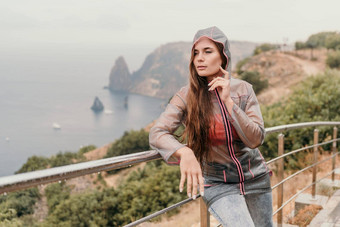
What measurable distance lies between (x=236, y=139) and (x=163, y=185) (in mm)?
12094

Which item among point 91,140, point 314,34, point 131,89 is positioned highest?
point 314,34

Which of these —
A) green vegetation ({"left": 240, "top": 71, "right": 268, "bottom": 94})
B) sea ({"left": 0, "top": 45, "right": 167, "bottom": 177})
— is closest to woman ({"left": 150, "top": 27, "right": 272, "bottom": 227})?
green vegetation ({"left": 240, "top": 71, "right": 268, "bottom": 94})

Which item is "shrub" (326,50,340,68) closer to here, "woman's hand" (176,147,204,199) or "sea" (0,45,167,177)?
"woman's hand" (176,147,204,199)

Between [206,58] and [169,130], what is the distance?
0.37 meters

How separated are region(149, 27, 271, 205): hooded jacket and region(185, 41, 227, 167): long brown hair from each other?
2cm

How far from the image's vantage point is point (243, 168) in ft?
5.22

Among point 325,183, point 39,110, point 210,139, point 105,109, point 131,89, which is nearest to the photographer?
point 210,139

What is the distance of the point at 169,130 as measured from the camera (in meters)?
1.53

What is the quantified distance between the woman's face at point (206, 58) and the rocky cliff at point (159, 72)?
15239cm

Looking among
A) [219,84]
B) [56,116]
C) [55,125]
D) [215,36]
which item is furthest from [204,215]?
[56,116]

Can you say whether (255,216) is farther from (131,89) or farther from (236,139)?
(131,89)

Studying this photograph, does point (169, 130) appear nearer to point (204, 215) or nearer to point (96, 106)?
point (204, 215)

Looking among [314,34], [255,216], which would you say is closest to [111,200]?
[255,216]

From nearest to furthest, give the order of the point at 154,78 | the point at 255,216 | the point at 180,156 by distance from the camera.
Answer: the point at 180,156 < the point at 255,216 < the point at 154,78
